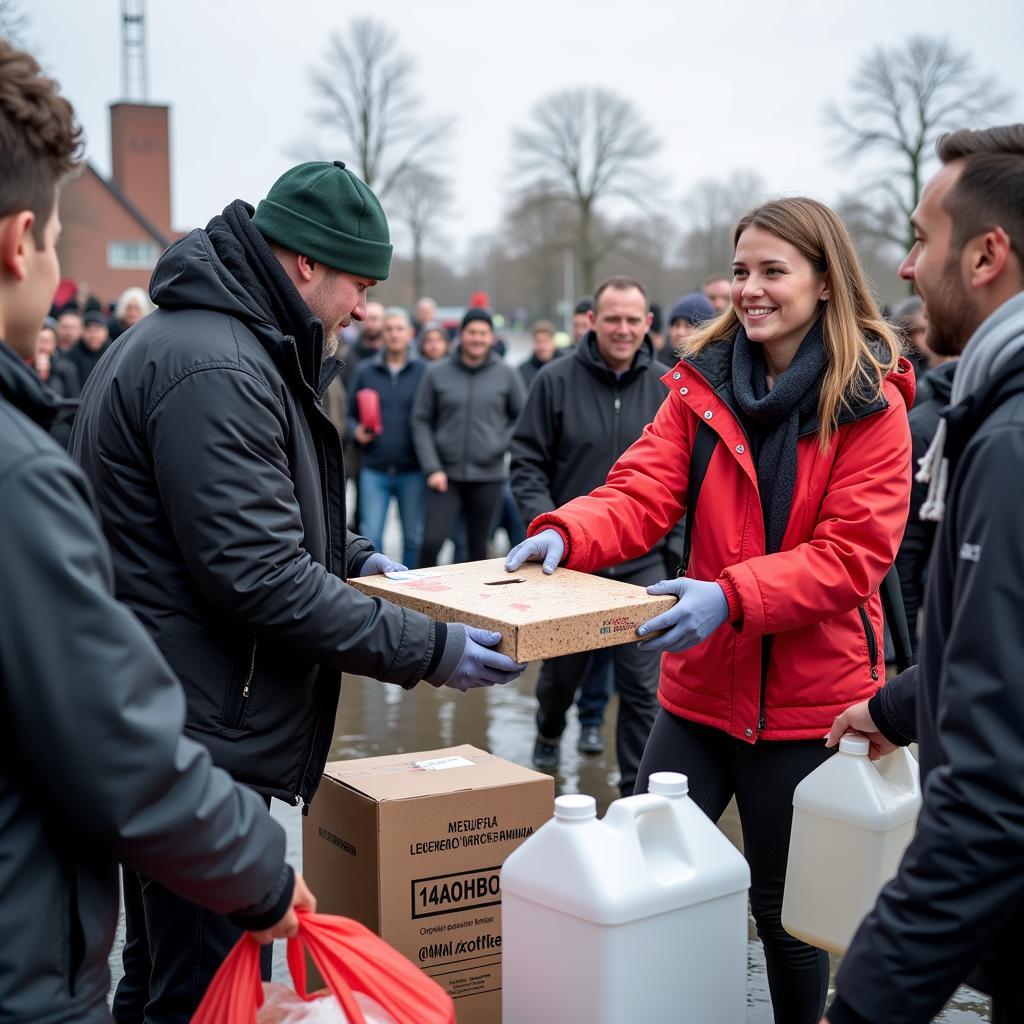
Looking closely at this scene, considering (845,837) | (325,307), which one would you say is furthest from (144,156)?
(845,837)

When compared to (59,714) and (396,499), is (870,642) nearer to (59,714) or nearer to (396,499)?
(59,714)

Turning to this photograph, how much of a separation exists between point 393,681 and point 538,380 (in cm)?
329

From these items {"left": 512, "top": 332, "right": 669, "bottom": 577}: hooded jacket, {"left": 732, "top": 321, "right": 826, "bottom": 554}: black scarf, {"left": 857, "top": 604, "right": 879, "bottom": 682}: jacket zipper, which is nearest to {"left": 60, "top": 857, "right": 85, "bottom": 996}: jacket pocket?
{"left": 732, "top": 321, "right": 826, "bottom": 554}: black scarf

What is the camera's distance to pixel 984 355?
1706mm

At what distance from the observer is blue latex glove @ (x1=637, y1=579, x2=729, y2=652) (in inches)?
101

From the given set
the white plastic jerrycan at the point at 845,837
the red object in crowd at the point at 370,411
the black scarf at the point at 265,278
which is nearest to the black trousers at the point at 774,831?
the white plastic jerrycan at the point at 845,837

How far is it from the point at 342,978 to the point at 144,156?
194 feet

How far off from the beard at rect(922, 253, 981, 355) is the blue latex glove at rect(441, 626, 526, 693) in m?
1.02

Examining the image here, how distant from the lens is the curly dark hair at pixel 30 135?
4.95 feet

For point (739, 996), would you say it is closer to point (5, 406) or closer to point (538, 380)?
point (5, 406)

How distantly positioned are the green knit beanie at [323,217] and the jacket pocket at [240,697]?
0.83m

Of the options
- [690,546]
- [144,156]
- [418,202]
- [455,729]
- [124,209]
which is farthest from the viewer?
[144,156]

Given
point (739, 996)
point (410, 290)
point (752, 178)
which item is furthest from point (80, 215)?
point (739, 996)

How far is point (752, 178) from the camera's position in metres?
55.9
